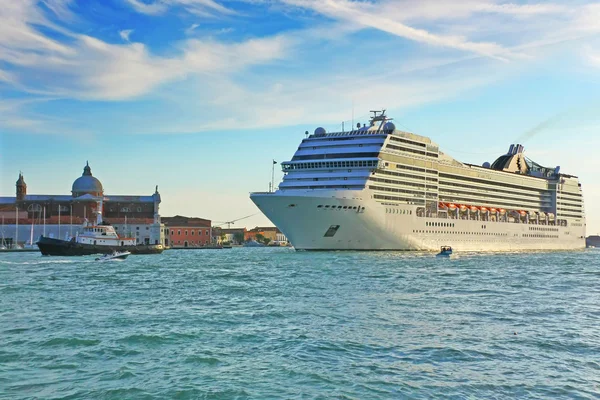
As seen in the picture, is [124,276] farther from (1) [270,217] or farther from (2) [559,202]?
(2) [559,202]

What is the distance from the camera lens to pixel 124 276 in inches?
1484

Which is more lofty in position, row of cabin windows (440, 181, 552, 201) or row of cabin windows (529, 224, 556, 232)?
row of cabin windows (440, 181, 552, 201)

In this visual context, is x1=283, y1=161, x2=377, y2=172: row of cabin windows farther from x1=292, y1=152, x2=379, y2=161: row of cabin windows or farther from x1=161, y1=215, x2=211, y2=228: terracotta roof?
x1=161, y1=215, x2=211, y2=228: terracotta roof

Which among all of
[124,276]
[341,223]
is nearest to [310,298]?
[124,276]

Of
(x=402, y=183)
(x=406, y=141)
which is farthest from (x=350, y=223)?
(x=406, y=141)

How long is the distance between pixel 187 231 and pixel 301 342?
130 meters

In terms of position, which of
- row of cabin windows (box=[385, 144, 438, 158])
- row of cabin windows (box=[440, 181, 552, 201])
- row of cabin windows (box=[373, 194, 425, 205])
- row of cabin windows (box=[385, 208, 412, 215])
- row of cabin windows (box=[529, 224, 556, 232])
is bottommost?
row of cabin windows (box=[529, 224, 556, 232])

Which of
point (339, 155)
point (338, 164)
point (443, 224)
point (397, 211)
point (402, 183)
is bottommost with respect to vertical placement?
point (443, 224)

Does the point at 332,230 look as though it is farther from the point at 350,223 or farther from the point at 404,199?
the point at 404,199

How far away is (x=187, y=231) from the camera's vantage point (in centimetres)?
14375

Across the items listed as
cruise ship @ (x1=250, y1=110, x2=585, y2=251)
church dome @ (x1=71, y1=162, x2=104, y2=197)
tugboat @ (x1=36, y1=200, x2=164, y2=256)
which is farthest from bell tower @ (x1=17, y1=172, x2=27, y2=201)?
cruise ship @ (x1=250, y1=110, x2=585, y2=251)

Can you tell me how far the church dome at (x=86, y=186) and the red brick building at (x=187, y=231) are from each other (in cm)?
1620

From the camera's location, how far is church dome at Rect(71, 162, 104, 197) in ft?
437

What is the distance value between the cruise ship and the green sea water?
2504 cm
